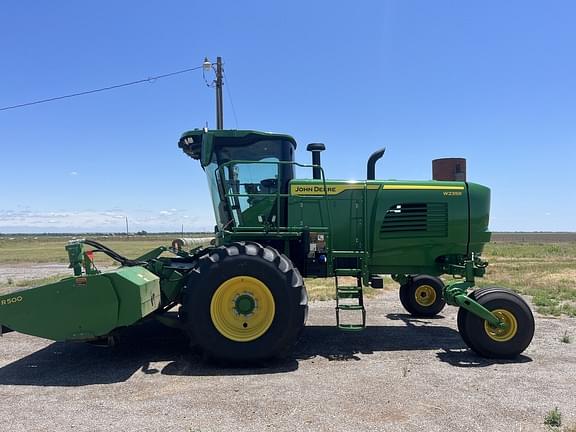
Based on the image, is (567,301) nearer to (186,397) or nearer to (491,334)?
(491,334)

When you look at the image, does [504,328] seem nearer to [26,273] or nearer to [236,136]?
[236,136]

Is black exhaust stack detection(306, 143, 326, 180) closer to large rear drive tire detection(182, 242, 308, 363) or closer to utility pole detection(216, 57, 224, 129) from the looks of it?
large rear drive tire detection(182, 242, 308, 363)

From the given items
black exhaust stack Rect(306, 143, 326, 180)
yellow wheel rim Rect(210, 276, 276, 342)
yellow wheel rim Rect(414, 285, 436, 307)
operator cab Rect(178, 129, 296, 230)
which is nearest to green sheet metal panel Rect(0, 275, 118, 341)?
yellow wheel rim Rect(210, 276, 276, 342)

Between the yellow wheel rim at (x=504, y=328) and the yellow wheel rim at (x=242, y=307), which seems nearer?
the yellow wheel rim at (x=242, y=307)

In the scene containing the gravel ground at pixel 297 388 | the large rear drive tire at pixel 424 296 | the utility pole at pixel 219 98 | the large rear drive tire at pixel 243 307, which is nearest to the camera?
the gravel ground at pixel 297 388

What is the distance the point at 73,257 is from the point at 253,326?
8.28 ft

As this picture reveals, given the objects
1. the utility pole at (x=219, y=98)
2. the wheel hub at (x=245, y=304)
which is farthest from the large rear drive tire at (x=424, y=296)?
the utility pole at (x=219, y=98)

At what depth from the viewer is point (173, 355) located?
6660mm

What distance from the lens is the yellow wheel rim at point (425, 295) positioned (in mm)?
9680

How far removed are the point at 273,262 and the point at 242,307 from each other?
72 centimetres

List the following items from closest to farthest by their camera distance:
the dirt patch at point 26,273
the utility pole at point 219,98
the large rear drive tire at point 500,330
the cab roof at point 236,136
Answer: the large rear drive tire at point 500,330 → the cab roof at point 236,136 → the utility pole at point 219,98 → the dirt patch at point 26,273

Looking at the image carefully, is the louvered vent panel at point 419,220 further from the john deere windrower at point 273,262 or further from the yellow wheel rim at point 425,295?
the yellow wheel rim at point 425,295

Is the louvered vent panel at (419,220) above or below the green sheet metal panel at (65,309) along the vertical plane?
above

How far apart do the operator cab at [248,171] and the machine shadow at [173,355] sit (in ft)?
6.77
